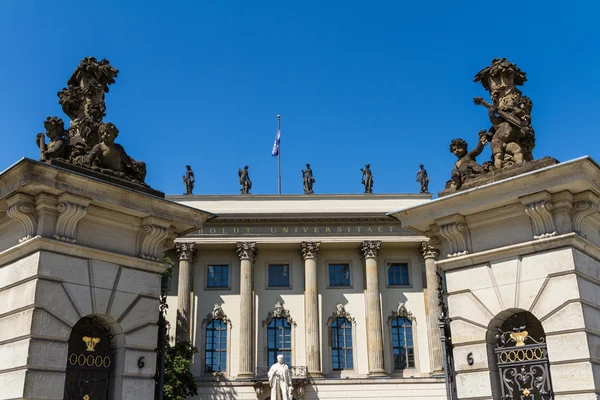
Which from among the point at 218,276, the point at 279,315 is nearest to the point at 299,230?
the point at 279,315

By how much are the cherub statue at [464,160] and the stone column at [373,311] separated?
114 ft

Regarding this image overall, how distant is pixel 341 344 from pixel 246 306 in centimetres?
667

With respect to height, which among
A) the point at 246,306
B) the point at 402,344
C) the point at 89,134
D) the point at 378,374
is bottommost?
the point at 378,374

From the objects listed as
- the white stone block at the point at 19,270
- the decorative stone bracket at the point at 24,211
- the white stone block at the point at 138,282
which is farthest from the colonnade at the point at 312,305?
the decorative stone bracket at the point at 24,211

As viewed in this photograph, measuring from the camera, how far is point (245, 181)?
49.8m

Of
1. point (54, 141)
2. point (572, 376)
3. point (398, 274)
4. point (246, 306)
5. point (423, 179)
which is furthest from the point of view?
point (423, 179)

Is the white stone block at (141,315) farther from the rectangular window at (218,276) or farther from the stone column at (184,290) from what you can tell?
the rectangular window at (218,276)

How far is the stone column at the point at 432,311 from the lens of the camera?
43.7 meters

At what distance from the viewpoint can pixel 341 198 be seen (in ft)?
160

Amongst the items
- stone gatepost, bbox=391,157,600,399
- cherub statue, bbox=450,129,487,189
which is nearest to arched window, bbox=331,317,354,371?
cherub statue, bbox=450,129,487,189

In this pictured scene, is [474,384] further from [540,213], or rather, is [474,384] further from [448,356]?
[540,213]

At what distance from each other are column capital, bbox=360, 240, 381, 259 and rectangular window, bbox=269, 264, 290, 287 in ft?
17.7

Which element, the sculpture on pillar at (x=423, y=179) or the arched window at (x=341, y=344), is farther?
the sculpture on pillar at (x=423, y=179)

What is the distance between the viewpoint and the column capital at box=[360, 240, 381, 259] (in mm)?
45125
